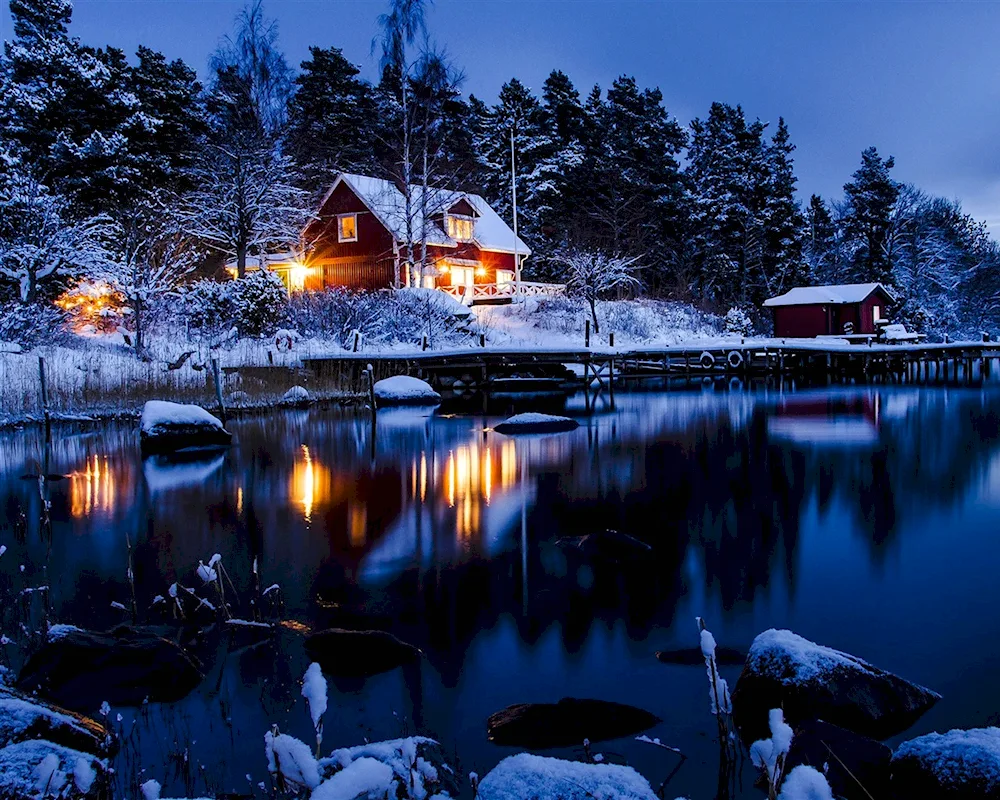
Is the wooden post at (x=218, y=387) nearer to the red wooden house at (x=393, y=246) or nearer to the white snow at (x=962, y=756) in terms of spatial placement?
the red wooden house at (x=393, y=246)

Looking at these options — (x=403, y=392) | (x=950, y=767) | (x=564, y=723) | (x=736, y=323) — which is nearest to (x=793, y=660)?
(x=950, y=767)

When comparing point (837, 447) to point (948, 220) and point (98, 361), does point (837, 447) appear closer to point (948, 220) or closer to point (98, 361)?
point (98, 361)

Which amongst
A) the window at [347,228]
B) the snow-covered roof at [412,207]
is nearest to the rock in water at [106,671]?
the snow-covered roof at [412,207]

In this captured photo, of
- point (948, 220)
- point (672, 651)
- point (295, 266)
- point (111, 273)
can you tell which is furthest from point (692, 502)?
point (948, 220)

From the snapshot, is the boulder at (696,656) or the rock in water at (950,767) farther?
the boulder at (696,656)

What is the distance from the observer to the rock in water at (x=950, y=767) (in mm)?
4062

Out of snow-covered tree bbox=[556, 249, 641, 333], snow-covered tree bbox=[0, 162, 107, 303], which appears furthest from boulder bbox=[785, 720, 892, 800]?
snow-covered tree bbox=[556, 249, 641, 333]

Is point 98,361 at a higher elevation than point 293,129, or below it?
below

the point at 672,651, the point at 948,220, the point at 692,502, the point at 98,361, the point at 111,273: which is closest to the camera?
the point at 672,651

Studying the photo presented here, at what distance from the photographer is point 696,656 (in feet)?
22.2

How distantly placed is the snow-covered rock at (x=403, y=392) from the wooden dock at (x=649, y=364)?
247 cm

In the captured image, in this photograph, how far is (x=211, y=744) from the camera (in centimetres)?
541

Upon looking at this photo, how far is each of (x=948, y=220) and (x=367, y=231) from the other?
53.0m

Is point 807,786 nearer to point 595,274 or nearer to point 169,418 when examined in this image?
point 169,418
